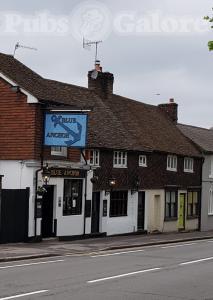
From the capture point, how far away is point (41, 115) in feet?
83.8

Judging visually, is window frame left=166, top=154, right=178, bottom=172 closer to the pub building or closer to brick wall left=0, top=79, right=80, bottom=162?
the pub building

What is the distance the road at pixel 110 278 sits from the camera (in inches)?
480

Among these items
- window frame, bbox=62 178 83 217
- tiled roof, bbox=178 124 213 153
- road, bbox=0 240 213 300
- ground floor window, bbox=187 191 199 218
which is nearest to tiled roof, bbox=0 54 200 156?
tiled roof, bbox=178 124 213 153

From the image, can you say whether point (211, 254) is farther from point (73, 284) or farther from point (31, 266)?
point (73, 284)

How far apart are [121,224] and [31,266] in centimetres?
1508

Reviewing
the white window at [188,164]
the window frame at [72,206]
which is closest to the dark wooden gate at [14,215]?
the window frame at [72,206]

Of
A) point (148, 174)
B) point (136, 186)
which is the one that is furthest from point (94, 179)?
point (148, 174)

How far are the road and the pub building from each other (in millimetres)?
5437

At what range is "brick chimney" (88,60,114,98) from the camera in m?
35.8

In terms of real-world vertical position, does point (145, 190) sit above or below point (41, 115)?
below

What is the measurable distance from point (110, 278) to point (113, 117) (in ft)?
65.2

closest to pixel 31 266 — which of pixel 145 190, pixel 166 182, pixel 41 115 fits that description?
pixel 41 115

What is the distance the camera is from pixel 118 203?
3177 cm

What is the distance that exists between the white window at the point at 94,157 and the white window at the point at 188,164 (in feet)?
38.2
